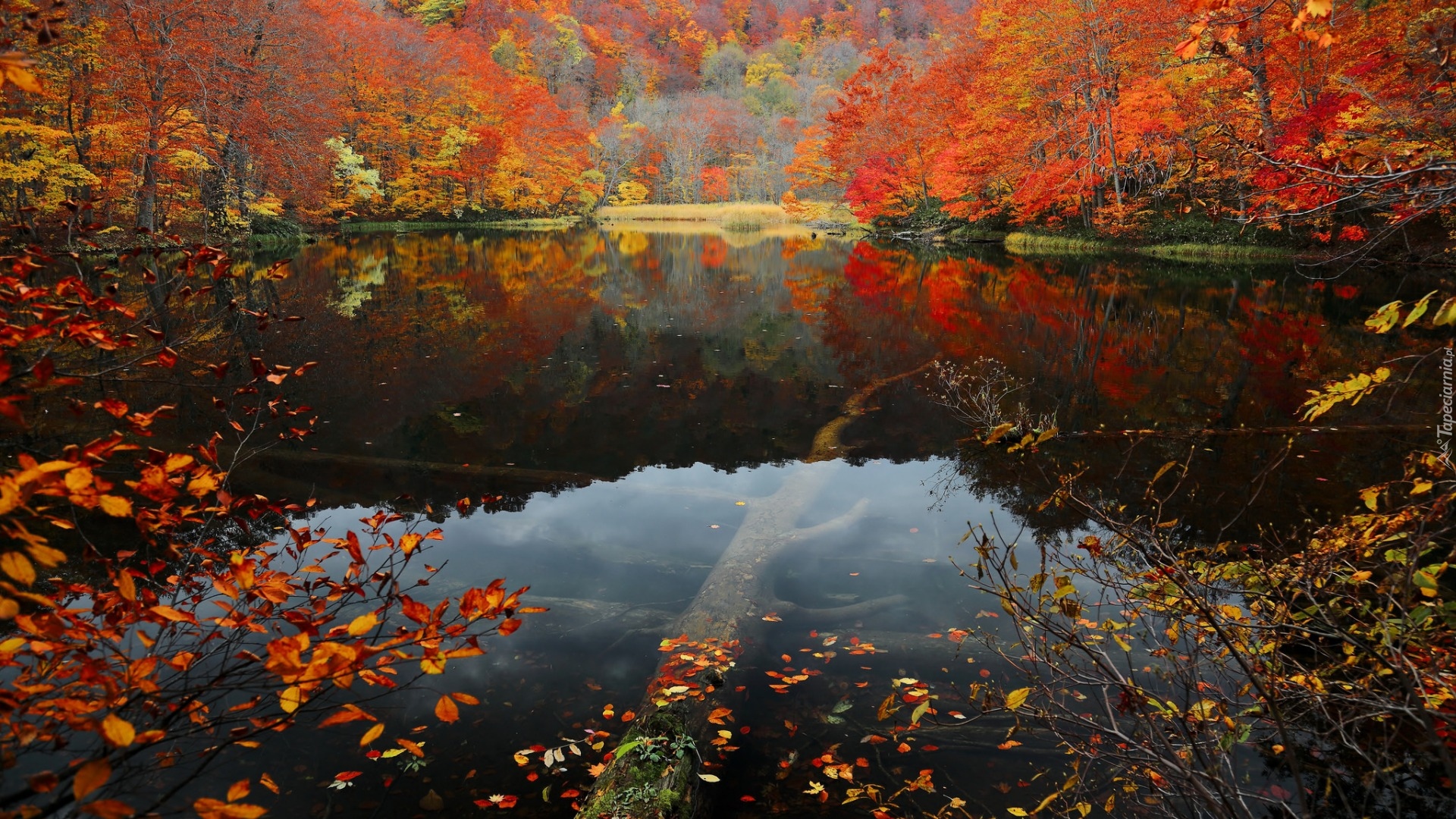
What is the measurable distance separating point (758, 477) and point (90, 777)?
18.8 feet

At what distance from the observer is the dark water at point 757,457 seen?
11.0 ft

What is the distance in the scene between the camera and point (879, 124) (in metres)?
33.3

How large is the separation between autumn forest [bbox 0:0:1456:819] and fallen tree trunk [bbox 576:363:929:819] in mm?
23

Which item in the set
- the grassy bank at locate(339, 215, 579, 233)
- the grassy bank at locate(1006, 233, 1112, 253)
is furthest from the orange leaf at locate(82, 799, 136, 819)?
the grassy bank at locate(339, 215, 579, 233)

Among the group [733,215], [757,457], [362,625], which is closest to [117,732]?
[362,625]

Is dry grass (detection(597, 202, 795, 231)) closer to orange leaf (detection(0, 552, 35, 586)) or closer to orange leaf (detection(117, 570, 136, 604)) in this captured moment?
orange leaf (detection(117, 570, 136, 604))

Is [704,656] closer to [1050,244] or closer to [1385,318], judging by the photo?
[1385,318]

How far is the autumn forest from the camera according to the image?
2.27 m

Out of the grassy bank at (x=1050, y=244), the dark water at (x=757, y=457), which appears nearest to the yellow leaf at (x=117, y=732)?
the dark water at (x=757, y=457)

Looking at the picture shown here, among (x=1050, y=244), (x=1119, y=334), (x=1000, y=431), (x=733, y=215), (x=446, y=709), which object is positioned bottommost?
(x=1000, y=431)

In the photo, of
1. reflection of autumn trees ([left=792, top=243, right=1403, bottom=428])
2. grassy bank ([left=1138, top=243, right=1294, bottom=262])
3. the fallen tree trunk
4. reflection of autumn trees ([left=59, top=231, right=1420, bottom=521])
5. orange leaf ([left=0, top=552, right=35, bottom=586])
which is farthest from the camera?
grassy bank ([left=1138, top=243, right=1294, bottom=262])

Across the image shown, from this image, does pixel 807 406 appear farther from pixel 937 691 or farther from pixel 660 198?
pixel 660 198

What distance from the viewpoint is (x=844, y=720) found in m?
3.49

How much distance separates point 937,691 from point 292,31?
Answer: 1225 inches
